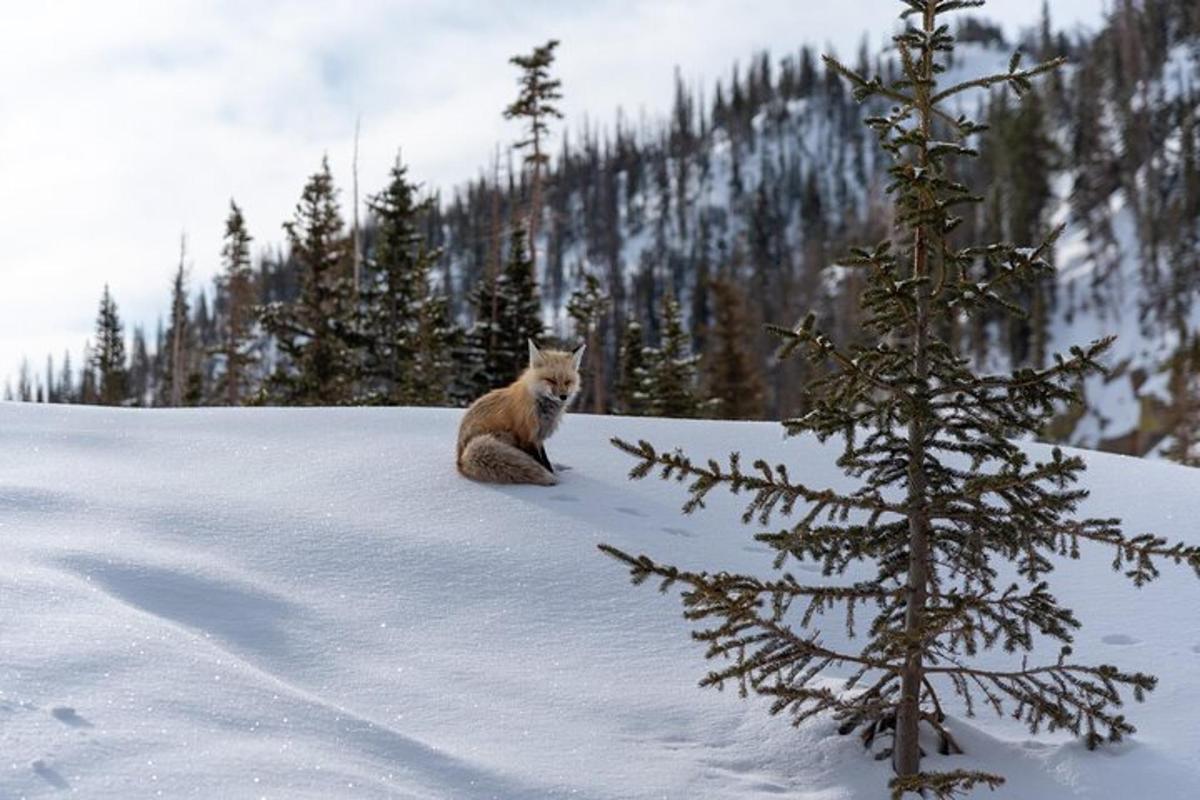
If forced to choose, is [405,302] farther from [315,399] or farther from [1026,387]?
[1026,387]

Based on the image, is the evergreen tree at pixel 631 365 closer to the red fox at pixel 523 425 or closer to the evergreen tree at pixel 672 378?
the evergreen tree at pixel 672 378

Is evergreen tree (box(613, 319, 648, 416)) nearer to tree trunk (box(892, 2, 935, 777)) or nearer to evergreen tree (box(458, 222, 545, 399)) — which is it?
evergreen tree (box(458, 222, 545, 399))

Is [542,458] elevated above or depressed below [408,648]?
above

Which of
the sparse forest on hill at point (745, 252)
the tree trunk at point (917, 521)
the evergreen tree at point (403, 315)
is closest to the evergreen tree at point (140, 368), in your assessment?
the sparse forest on hill at point (745, 252)

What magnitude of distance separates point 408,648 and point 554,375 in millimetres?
3798

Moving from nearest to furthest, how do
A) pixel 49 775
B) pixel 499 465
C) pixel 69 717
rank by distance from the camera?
pixel 49 775
pixel 69 717
pixel 499 465

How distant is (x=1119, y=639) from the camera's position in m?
5.58

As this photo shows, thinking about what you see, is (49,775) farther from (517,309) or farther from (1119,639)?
(517,309)

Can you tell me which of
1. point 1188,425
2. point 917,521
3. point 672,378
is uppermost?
point 672,378

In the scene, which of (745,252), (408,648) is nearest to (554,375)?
(408,648)

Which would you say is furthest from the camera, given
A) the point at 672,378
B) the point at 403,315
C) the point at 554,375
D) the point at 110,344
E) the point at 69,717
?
the point at 110,344

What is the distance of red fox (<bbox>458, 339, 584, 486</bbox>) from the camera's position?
8.10 meters

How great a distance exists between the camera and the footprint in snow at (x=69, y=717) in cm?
336

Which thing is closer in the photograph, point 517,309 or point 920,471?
point 920,471
